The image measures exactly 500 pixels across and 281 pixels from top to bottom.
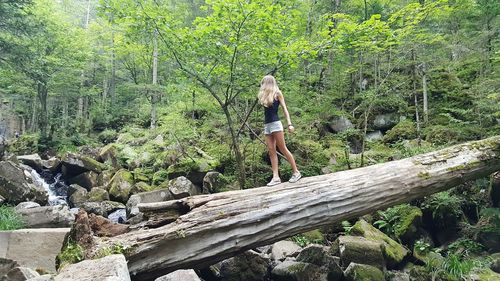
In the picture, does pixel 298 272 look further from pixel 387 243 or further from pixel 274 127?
pixel 274 127

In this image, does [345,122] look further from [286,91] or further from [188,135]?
[188,135]

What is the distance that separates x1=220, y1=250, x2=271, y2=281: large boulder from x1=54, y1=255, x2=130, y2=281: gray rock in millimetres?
3139

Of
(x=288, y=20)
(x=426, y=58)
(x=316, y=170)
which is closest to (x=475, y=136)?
(x=426, y=58)

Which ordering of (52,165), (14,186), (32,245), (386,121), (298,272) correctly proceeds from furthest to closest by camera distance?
(52,165) < (386,121) < (14,186) < (32,245) < (298,272)

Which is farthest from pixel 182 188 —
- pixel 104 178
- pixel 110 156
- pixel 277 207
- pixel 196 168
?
pixel 110 156

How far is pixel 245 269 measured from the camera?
6750 millimetres

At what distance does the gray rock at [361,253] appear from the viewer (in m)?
6.66

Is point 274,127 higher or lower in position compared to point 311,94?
lower

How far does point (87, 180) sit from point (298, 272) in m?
10.9

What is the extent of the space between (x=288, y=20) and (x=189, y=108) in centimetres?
629

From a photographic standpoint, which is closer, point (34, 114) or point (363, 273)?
point (363, 273)

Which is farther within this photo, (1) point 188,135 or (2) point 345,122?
(2) point 345,122

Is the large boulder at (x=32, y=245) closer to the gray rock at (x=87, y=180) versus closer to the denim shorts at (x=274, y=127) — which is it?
the denim shorts at (x=274, y=127)

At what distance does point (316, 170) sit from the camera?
1079 centimetres
